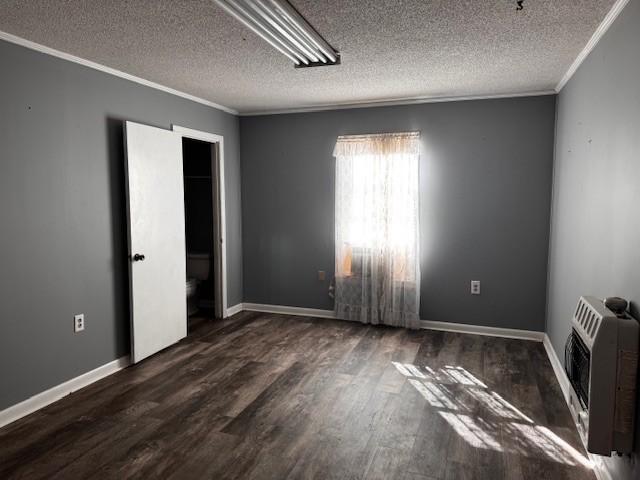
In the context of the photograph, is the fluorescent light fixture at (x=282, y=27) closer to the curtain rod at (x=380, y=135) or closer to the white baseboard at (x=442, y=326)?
the curtain rod at (x=380, y=135)

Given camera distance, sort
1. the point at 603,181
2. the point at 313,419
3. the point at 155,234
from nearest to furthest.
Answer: the point at 603,181
the point at 313,419
the point at 155,234

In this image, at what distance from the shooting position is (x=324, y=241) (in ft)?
16.7

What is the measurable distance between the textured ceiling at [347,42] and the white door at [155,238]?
567mm

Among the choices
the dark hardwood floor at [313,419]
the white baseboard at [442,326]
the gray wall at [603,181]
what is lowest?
the dark hardwood floor at [313,419]

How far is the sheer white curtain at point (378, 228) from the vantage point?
4574 mm

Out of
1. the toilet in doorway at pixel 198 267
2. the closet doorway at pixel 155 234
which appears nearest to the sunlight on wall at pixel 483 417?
the closet doorway at pixel 155 234

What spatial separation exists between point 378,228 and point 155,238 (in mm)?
2156

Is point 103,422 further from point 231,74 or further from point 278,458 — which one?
point 231,74

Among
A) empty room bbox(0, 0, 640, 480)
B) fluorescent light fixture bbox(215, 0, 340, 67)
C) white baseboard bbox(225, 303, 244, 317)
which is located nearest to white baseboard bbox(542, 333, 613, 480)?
empty room bbox(0, 0, 640, 480)

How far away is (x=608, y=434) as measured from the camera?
189 centimetres

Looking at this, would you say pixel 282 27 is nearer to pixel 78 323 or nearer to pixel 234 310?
pixel 78 323

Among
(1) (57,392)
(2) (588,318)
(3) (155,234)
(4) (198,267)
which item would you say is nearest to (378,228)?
(3) (155,234)

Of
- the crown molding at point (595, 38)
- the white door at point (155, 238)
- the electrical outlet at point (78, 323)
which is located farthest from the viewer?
the white door at point (155, 238)

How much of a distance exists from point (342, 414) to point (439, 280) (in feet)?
7.07
